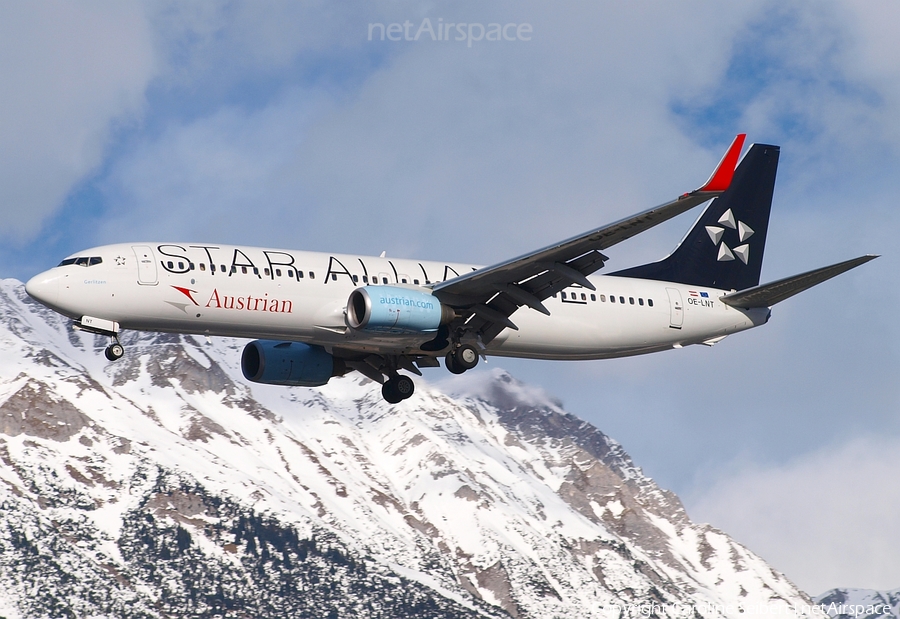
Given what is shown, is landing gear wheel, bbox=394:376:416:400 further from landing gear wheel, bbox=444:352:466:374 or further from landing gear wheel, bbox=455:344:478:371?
landing gear wheel, bbox=455:344:478:371

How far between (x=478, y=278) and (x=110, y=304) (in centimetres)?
1279

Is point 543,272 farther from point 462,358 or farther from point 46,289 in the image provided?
point 46,289

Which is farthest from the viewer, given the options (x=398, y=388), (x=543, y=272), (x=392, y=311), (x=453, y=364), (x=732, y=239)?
(x=732, y=239)

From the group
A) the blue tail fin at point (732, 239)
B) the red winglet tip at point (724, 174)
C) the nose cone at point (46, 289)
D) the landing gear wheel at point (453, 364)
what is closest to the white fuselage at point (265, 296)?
the nose cone at point (46, 289)

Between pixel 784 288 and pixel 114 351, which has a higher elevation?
pixel 784 288

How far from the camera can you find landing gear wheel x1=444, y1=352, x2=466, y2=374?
4934 centimetres

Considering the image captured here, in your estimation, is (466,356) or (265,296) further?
(466,356)

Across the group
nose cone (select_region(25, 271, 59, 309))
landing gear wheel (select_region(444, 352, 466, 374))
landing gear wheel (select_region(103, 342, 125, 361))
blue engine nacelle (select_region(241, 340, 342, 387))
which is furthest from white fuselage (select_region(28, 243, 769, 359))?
blue engine nacelle (select_region(241, 340, 342, 387))

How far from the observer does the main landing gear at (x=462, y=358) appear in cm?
4922

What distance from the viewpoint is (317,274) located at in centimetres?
4684

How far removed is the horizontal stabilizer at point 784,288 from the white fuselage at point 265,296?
19.4 feet

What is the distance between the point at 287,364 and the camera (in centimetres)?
5178

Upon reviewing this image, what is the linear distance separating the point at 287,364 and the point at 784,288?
19998 millimetres

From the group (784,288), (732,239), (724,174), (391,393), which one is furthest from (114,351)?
(732,239)
